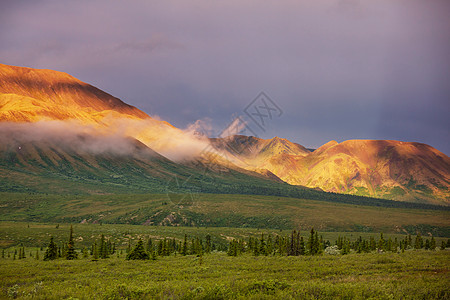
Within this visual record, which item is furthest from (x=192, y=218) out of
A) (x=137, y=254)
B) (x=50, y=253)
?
(x=137, y=254)

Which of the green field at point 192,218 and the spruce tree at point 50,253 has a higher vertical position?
the spruce tree at point 50,253

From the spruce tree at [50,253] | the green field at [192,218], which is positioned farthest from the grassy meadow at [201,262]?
the spruce tree at [50,253]

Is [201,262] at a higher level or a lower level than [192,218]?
higher

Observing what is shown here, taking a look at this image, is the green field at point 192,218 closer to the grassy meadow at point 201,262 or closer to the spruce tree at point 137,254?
the grassy meadow at point 201,262

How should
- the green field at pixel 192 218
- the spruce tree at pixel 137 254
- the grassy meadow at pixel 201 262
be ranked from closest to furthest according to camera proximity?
the grassy meadow at pixel 201 262
the spruce tree at pixel 137 254
the green field at pixel 192 218

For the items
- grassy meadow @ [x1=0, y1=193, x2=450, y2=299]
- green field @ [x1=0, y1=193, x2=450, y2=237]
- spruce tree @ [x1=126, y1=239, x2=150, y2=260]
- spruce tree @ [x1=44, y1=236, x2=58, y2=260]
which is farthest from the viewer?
green field @ [x1=0, y1=193, x2=450, y2=237]

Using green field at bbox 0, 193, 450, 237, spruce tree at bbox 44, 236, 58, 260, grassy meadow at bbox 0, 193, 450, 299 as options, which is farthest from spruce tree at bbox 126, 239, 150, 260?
green field at bbox 0, 193, 450, 237

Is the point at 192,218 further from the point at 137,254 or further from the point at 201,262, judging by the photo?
the point at 201,262

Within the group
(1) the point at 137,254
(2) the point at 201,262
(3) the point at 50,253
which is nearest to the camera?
(2) the point at 201,262

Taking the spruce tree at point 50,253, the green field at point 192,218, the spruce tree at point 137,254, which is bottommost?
the green field at point 192,218

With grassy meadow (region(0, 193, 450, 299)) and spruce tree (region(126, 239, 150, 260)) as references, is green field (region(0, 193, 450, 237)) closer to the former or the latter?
grassy meadow (region(0, 193, 450, 299))

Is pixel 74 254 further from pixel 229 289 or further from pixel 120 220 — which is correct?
pixel 120 220

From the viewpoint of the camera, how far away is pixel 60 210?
18462 centimetres

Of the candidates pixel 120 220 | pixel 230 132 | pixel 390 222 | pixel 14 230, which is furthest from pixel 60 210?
pixel 390 222
